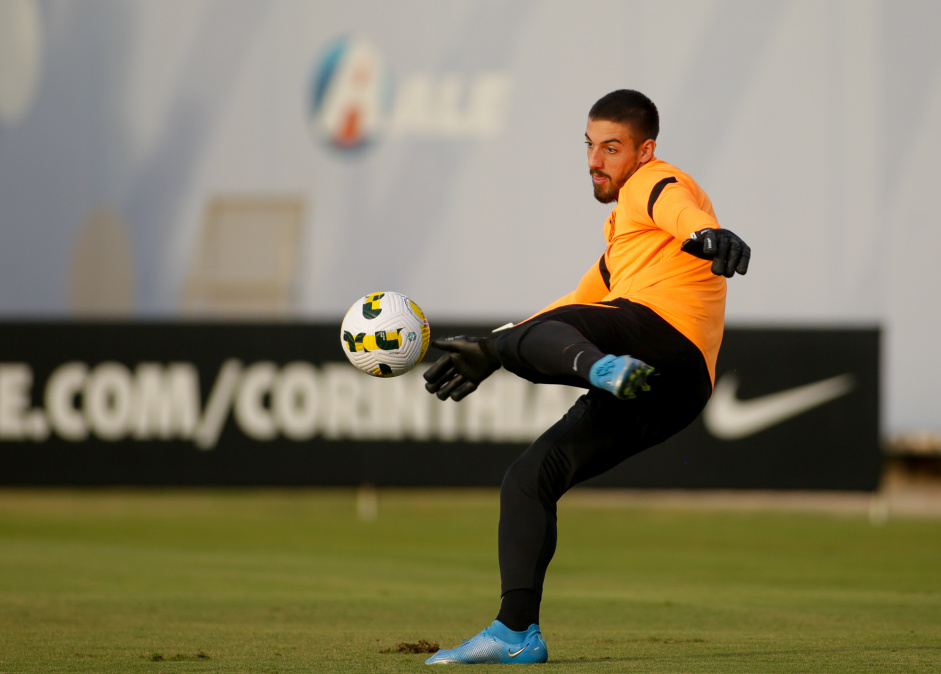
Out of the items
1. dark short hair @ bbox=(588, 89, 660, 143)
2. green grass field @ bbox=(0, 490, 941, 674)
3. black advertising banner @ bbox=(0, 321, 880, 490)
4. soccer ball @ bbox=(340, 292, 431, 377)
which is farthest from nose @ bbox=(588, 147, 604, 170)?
black advertising banner @ bbox=(0, 321, 880, 490)

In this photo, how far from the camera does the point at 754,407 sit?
14.8 metres

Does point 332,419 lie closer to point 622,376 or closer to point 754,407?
point 754,407

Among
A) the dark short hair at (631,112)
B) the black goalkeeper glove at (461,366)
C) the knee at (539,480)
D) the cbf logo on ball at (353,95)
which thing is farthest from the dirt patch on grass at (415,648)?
the cbf logo on ball at (353,95)

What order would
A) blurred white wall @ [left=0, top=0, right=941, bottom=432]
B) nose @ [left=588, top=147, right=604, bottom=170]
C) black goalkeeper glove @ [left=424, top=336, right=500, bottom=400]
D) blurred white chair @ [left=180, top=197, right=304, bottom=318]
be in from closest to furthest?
black goalkeeper glove @ [left=424, top=336, right=500, bottom=400] → nose @ [left=588, top=147, right=604, bottom=170] → blurred white wall @ [left=0, top=0, right=941, bottom=432] → blurred white chair @ [left=180, top=197, right=304, bottom=318]

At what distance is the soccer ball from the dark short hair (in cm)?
113

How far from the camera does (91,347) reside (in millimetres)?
14938

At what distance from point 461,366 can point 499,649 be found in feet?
3.46

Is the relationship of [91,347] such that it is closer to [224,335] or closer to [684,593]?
[224,335]

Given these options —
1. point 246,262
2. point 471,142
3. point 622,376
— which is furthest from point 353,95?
point 622,376

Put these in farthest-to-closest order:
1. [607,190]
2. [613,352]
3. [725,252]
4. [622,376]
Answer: [607,190]
[613,352]
[725,252]
[622,376]

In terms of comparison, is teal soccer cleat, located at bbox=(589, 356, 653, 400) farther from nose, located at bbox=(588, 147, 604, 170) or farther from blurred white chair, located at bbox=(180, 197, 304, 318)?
blurred white chair, located at bbox=(180, 197, 304, 318)

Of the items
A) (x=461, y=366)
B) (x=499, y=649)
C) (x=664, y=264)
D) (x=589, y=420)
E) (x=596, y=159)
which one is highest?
(x=596, y=159)

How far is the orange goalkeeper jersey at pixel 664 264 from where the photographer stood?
16.4ft

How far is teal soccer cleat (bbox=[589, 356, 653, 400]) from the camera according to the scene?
4.41 m
